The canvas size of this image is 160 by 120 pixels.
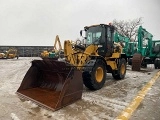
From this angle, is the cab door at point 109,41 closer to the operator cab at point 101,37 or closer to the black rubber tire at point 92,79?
the operator cab at point 101,37

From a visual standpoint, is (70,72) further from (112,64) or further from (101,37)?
(112,64)

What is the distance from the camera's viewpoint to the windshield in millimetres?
8250

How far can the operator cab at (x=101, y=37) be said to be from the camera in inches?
324

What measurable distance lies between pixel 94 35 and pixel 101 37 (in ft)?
1.01

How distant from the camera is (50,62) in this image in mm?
6172

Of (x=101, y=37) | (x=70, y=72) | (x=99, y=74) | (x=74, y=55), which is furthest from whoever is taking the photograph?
(x=101, y=37)

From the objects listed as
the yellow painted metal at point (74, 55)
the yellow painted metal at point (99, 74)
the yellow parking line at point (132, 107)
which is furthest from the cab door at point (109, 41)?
the yellow parking line at point (132, 107)

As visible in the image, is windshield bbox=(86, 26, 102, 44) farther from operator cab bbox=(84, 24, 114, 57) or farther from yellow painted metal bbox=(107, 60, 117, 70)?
yellow painted metal bbox=(107, 60, 117, 70)

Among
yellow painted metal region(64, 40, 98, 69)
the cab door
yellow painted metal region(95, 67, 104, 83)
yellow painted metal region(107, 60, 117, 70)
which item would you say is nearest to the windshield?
the cab door

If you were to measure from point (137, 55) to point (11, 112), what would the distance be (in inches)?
434

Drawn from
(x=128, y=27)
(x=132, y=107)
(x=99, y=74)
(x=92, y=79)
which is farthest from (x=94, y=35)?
(x=128, y=27)

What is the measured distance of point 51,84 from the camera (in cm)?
654

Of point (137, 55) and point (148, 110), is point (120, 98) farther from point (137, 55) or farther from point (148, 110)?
point (137, 55)

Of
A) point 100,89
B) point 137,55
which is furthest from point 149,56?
point 100,89
